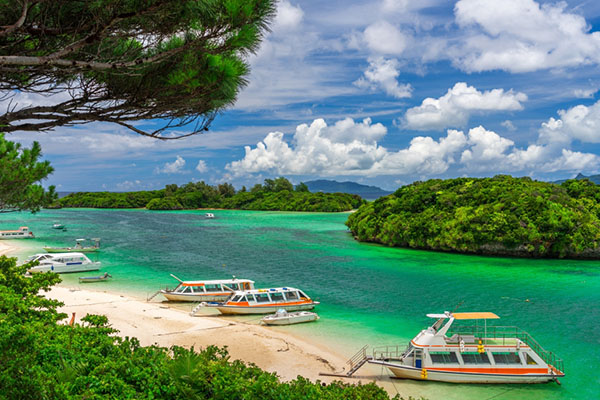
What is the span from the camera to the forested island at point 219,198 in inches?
6009

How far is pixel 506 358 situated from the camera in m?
15.9

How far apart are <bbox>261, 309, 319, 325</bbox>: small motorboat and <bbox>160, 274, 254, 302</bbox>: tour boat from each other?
185 inches

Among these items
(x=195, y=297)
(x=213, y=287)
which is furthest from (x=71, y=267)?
(x=213, y=287)

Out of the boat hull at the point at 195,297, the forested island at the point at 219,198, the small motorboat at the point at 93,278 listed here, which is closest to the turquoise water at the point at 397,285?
the small motorboat at the point at 93,278

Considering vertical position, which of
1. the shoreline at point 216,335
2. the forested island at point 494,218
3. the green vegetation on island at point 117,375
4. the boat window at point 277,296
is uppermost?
the forested island at point 494,218

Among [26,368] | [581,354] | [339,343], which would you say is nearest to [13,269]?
[26,368]

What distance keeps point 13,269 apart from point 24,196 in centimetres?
1290

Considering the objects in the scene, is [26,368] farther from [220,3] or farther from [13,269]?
[13,269]

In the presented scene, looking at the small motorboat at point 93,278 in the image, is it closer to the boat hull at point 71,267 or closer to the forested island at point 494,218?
the boat hull at point 71,267

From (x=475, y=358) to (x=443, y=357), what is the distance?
4.05 ft

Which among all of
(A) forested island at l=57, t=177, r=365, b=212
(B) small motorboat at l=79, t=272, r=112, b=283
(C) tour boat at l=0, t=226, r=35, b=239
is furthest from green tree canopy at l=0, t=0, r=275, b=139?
(A) forested island at l=57, t=177, r=365, b=212

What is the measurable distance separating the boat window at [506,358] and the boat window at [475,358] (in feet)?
1.20

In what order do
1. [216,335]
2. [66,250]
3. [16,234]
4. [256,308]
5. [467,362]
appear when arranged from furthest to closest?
[16,234], [66,250], [256,308], [216,335], [467,362]

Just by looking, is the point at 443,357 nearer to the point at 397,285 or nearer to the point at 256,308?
the point at 256,308
